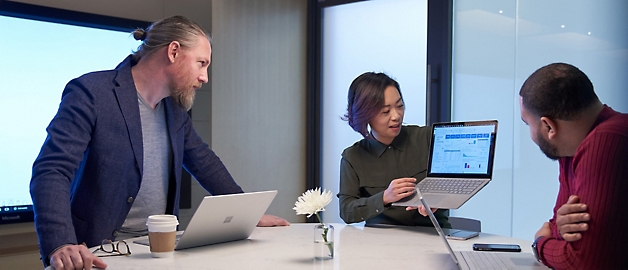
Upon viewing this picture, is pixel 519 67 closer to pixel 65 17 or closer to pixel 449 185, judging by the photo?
pixel 449 185

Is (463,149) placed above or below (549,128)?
below

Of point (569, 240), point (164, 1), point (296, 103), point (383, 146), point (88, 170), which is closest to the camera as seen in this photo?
point (569, 240)

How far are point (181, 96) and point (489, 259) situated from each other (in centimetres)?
128

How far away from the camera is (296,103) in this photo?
4.78 m

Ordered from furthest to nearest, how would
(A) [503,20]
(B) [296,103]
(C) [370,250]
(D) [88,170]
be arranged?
(B) [296,103]
(A) [503,20]
(D) [88,170]
(C) [370,250]

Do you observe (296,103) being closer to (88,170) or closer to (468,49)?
(468,49)

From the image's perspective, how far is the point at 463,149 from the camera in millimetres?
2211

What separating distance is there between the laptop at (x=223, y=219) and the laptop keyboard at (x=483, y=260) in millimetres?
626

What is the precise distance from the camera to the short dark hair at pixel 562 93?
151cm

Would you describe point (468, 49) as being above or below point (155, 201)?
above

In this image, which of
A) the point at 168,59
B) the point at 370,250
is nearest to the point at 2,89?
the point at 168,59

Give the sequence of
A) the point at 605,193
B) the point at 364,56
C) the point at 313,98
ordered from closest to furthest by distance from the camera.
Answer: the point at 605,193 → the point at 364,56 → the point at 313,98

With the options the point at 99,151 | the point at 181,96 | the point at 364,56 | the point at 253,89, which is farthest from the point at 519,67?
the point at 99,151

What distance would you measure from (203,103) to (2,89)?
4.30 ft
